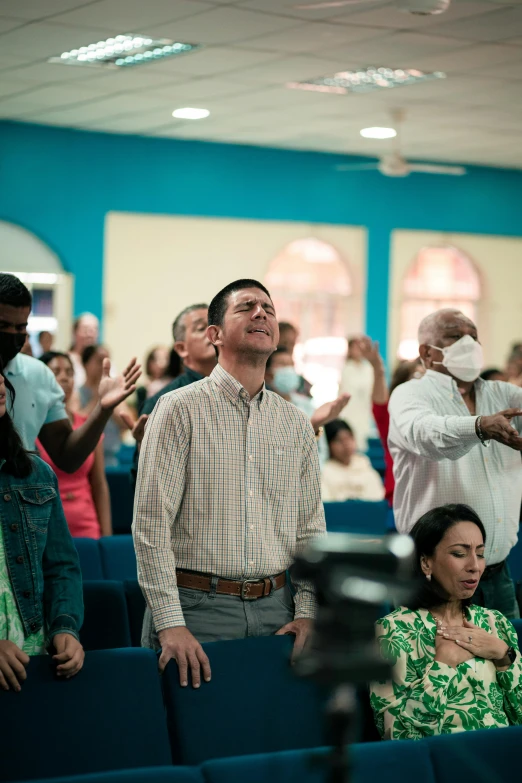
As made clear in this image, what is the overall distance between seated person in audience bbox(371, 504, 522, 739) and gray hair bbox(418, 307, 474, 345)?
0.77 meters

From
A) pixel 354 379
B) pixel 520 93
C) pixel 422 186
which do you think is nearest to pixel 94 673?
pixel 520 93

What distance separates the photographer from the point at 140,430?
11.7 feet

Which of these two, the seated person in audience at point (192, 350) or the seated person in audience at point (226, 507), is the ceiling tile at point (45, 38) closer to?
the seated person in audience at point (192, 350)

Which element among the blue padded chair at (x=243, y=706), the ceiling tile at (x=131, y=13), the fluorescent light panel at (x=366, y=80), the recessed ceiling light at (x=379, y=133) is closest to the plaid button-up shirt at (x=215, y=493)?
the blue padded chair at (x=243, y=706)

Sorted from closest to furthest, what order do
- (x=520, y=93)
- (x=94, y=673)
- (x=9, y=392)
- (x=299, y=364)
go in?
1. (x=94, y=673)
2. (x=9, y=392)
3. (x=520, y=93)
4. (x=299, y=364)

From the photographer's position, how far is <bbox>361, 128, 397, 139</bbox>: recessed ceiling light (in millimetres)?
11188

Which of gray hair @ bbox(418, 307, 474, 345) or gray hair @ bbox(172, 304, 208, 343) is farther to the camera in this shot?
gray hair @ bbox(172, 304, 208, 343)

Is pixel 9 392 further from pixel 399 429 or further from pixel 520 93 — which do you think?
pixel 520 93

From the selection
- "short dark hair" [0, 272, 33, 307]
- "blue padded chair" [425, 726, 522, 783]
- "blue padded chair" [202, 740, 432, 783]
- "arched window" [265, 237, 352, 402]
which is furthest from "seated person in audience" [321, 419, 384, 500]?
"arched window" [265, 237, 352, 402]

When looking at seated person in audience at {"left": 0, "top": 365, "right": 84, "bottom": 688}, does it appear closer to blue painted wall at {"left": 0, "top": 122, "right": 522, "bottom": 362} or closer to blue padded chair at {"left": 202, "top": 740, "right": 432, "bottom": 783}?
blue padded chair at {"left": 202, "top": 740, "right": 432, "bottom": 783}

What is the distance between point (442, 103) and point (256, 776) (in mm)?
8500

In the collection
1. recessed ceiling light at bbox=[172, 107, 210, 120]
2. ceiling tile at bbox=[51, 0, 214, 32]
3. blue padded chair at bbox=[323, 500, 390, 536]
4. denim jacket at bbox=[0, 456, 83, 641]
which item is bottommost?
blue padded chair at bbox=[323, 500, 390, 536]

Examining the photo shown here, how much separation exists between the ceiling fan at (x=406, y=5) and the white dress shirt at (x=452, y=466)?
3394mm

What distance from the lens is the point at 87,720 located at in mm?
2514
